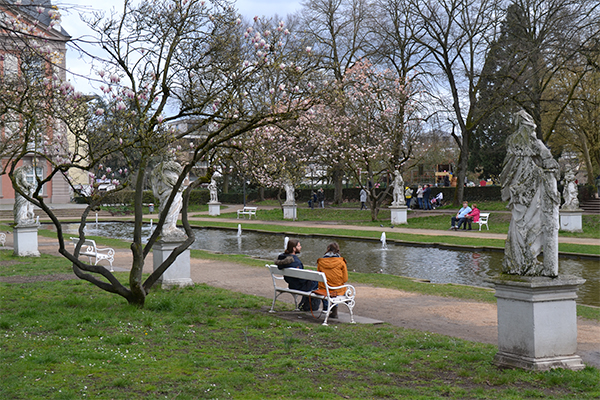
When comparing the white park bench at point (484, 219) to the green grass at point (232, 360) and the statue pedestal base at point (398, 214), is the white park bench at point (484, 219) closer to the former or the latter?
the statue pedestal base at point (398, 214)

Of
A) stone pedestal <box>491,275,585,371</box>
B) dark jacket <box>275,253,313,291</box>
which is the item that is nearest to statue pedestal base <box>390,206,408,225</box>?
dark jacket <box>275,253,313,291</box>

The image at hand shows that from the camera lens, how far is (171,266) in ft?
37.3

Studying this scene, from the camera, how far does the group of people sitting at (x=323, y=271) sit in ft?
28.3

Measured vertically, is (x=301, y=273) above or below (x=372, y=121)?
below

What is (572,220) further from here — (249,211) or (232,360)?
(232,360)

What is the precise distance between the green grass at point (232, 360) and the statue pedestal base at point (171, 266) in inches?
91.3

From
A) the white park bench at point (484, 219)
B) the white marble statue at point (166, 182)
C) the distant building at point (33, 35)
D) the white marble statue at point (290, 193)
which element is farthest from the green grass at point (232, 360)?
the white marble statue at point (290, 193)

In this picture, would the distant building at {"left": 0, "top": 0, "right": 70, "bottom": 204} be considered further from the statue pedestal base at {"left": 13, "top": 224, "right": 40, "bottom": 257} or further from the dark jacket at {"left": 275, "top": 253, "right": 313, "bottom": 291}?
the statue pedestal base at {"left": 13, "top": 224, "right": 40, "bottom": 257}

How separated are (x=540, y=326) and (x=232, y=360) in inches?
124

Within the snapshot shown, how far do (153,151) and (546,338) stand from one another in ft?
18.8

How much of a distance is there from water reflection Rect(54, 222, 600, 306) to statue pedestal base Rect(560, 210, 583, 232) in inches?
287

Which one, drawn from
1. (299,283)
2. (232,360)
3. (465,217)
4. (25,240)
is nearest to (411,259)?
(299,283)

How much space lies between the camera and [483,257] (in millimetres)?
17844

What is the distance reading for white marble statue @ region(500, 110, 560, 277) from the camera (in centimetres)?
601
